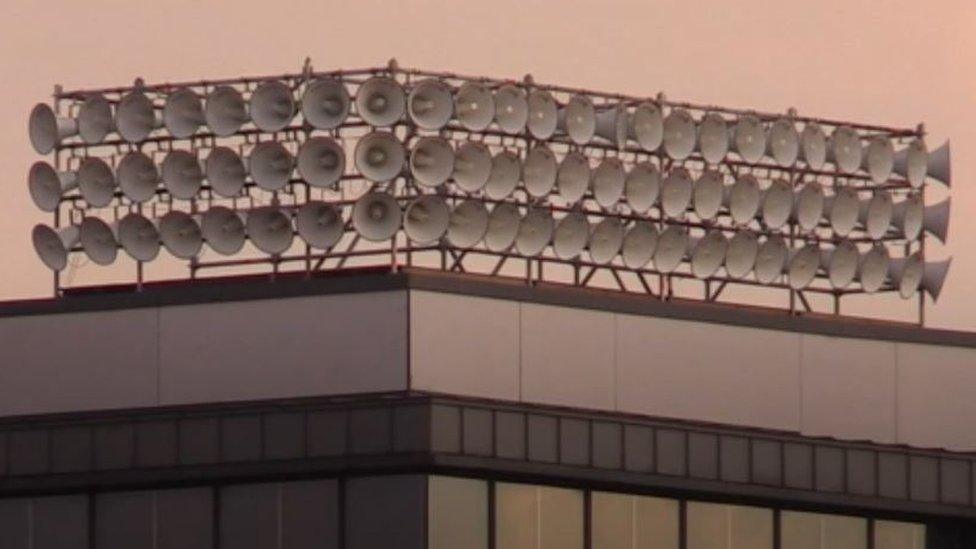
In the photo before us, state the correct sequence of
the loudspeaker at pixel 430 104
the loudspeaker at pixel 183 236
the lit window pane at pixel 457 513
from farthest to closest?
the loudspeaker at pixel 183 236 < the loudspeaker at pixel 430 104 < the lit window pane at pixel 457 513

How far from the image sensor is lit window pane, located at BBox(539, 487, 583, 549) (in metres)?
110

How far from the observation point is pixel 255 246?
4530 inches

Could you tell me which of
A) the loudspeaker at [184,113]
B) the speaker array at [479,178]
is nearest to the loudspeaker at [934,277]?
the speaker array at [479,178]

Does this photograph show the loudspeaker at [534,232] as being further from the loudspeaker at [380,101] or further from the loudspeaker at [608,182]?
the loudspeaker at [380,101]

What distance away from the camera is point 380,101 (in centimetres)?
11369

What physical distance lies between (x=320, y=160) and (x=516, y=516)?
10.5 meters

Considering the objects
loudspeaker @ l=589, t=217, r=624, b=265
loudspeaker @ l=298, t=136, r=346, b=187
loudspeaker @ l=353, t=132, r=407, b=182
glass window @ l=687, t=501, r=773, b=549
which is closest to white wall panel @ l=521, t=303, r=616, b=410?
glass window @ l=687, t=501, r=773, b=549

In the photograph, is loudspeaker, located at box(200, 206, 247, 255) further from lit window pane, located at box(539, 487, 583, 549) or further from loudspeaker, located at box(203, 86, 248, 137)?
lit window pane, located at box(539, 487, 583, 549)

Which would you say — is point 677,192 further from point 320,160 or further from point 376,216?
point 320,160

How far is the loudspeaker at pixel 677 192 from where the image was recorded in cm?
11900

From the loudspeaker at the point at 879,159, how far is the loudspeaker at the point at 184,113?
18492mm

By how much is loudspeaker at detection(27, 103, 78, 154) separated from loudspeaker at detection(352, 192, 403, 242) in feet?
32.2

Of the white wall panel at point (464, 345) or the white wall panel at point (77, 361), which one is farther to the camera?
the white wall panel at point (77, 361)

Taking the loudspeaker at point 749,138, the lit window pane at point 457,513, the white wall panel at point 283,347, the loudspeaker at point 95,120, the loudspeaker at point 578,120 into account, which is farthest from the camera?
the loudspeaker at point 749,138
